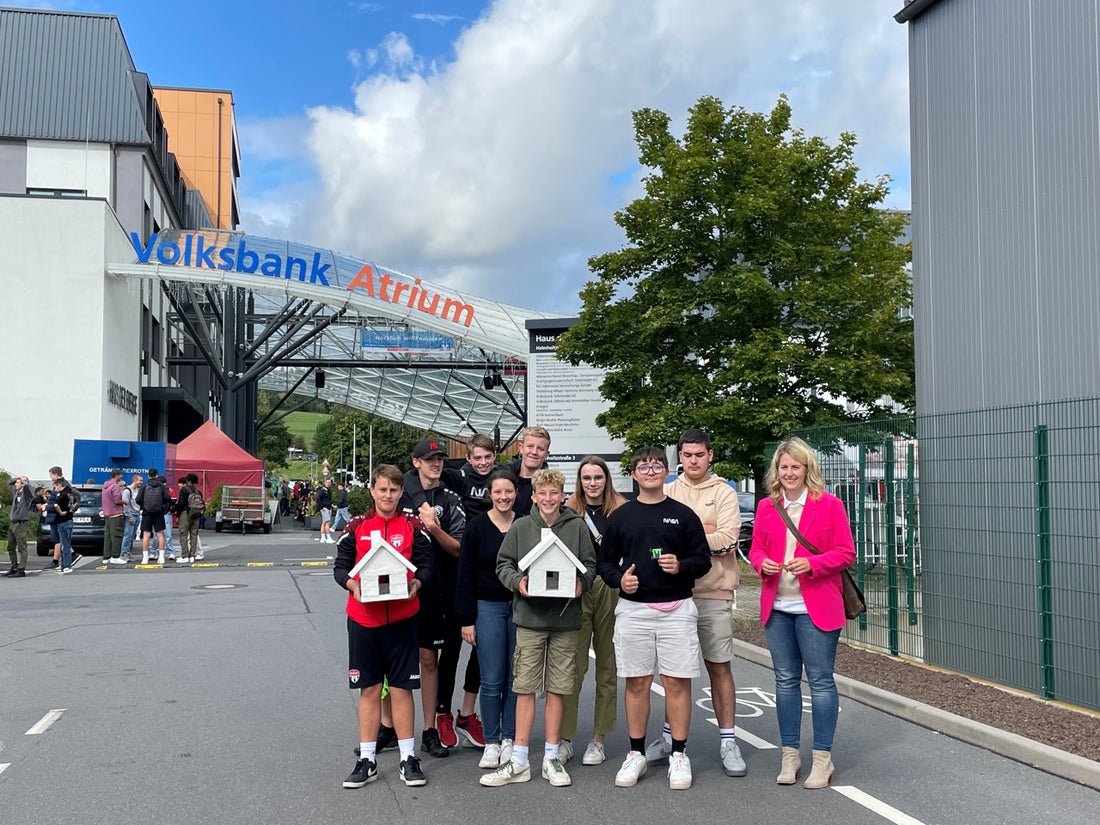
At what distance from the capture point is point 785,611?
19.3ft

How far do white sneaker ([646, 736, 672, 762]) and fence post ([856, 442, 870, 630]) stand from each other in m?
4.52

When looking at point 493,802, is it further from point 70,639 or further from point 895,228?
point 895,228

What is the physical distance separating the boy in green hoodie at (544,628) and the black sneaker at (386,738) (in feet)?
3.21

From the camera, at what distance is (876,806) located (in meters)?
5.33

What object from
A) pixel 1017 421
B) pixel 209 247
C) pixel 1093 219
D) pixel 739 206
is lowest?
pixel 1017 421

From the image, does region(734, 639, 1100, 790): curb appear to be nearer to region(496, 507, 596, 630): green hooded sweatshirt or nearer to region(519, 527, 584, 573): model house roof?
region(496, 507, 596, 630): green hooded sweatshirt

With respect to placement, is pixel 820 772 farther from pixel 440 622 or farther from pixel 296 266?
pixel 296 266

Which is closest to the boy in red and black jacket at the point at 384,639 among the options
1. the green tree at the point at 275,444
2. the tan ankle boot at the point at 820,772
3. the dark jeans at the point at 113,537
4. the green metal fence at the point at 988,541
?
the tan ankle boot at the point at 820,772

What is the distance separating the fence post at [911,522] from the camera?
934cm

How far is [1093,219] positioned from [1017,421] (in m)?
1.57

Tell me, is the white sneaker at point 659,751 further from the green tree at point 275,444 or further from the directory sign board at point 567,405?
the green tree at point 275,444

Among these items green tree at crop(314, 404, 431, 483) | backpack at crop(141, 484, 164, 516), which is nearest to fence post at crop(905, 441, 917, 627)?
backpack at crop(141, 484, 164, 516)

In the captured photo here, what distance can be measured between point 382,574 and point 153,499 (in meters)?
17.0

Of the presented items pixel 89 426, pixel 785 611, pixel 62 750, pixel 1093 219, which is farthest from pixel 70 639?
pixel 89 426
